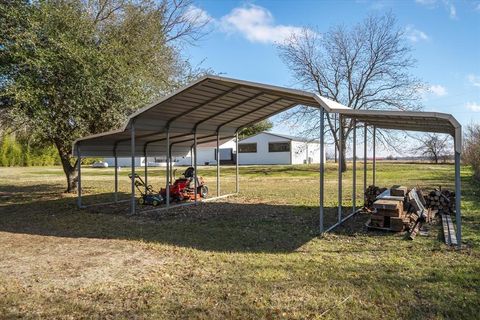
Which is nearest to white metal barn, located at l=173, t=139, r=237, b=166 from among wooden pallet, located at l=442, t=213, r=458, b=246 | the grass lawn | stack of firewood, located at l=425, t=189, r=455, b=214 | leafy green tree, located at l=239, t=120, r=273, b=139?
leafy green tree, located at l=239, t=120, r=273, b=139

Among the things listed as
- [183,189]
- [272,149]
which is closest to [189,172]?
[183,189]

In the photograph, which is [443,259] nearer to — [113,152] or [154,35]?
[113,152]

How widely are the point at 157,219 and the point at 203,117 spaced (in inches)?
143

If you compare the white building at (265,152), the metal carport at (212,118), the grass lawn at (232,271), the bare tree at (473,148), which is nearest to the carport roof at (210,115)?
the metal carport at (212,118)

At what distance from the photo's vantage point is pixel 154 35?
1409 centimetres

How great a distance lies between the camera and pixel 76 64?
11070 mm

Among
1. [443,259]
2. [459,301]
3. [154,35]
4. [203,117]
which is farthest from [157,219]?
[154,35]

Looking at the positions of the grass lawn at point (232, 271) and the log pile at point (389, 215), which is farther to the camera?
the log pile at point (389, 215)

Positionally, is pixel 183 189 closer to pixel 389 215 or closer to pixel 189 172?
pixel 189 172

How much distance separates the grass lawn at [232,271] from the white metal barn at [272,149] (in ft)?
109

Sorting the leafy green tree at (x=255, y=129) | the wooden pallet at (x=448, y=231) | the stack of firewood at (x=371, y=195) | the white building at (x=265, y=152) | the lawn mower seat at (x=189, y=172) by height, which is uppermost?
the leafy green tree at (x=255, y=129)

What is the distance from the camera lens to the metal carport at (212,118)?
7556 mm

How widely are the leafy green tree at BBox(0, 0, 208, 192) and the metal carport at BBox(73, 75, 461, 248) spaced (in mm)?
1103

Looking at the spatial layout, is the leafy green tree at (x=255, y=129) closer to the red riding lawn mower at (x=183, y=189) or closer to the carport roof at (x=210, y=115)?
the carport roof at (x=210, y=115)
